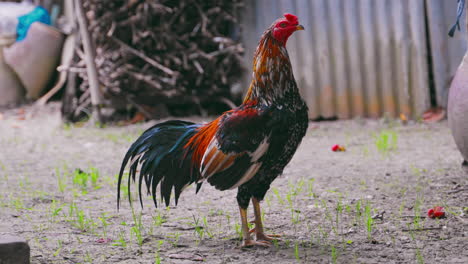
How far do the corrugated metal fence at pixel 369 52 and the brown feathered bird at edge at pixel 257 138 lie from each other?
4.57 meters

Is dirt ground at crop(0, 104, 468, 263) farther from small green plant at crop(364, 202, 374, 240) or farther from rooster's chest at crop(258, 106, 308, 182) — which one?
rooster's chest at crop(258, 106, 308, 182)

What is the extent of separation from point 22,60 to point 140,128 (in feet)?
13.3

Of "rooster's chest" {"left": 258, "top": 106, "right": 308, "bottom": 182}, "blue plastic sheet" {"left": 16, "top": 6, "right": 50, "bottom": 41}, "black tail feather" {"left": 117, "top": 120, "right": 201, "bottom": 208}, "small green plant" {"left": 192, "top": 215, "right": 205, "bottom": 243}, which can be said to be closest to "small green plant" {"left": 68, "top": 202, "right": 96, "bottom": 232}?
"black tail feather" {"left": 117, "top": 120, "right": 201, "bottom": 208}

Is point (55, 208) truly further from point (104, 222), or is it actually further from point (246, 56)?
point (246, 56)

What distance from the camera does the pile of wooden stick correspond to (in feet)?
26.3

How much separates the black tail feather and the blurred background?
440 centimetres

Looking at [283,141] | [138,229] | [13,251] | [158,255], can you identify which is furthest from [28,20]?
[283,141]

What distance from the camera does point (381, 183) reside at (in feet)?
15.6

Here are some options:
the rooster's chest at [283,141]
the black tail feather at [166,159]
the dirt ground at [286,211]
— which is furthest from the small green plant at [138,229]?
the rooster's chest at [283,141]

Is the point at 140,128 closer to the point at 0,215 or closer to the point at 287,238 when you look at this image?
the point at 0,215

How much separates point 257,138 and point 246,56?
517cm

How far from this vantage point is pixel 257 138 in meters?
3.11

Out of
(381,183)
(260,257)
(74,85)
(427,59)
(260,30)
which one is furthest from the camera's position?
(74,85)

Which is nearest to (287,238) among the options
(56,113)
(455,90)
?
(455,90)
